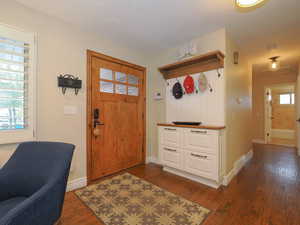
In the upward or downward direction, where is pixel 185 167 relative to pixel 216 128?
downward

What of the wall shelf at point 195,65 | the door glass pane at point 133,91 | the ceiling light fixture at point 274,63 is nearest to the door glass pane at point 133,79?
the door glass pane at point 133,91

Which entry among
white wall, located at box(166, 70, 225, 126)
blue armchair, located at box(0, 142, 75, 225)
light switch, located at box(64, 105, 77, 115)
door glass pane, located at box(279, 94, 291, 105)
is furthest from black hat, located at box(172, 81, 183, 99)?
door glass pane, located at box(279, 94, 291, 105)

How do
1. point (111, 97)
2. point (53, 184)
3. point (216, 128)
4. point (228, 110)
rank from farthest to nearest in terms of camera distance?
point (111, 97) < point (228, 110) < point (216, 128) < point (53, 184)

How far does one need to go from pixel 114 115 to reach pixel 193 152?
1.50 meters

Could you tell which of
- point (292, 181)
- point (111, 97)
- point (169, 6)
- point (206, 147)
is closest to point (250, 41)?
point (169, 6)

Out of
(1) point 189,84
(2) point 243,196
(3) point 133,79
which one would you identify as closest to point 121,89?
(3) point 133,79

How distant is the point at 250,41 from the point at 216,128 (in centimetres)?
188

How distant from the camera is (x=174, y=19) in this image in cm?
198

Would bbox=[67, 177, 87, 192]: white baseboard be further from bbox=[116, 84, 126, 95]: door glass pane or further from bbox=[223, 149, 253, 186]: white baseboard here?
bbox=[223, 149, 253, 186]: white baseboard

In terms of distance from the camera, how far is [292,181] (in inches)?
87.6

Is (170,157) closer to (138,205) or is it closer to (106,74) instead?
(138,205)

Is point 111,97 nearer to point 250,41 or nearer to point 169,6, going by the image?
point 169,6

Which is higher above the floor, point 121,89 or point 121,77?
point 121,77

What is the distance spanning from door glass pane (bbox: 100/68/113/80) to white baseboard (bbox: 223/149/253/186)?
2.51m
